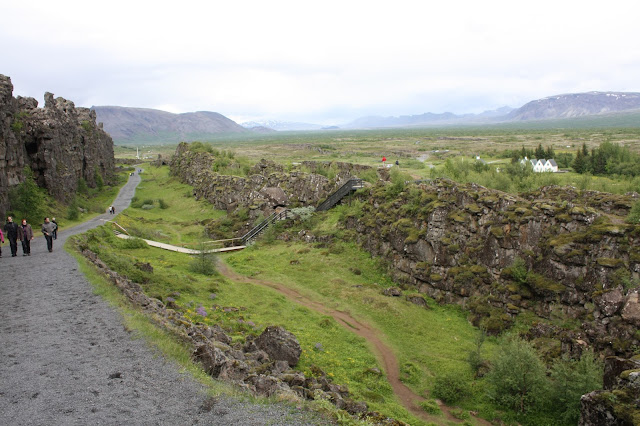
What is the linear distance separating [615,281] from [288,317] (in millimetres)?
15777

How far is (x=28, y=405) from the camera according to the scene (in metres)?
10.3

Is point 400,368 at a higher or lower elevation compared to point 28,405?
lower

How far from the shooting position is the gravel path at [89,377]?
10133 millimetres

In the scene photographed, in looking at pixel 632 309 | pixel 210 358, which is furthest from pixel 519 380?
pixel 210 358

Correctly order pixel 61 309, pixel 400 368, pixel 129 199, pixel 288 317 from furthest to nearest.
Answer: pixel 129 199
pixel 288 317
pixel 400 368
pixel 61 309

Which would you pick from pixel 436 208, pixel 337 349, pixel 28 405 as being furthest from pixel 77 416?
pixel 436 208

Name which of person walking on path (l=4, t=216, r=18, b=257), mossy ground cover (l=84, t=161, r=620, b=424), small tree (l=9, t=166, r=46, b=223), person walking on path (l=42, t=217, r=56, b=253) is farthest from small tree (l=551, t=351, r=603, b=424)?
small tree (l=9, t=166, r=46, b=223)

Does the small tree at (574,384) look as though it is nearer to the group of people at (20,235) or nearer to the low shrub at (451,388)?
the low shrub at (451,388)

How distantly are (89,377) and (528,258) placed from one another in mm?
21217

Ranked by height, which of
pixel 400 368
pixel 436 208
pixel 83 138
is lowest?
pixel 400 368

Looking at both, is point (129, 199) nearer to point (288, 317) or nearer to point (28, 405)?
point (288, 317)

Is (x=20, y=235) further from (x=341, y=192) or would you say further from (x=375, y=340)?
(x=341, y=192)

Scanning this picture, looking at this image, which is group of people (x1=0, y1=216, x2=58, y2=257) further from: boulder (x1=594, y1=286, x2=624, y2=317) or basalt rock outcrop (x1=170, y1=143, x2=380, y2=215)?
boulder (x1=594, y1=286, x2=624, y2=317)

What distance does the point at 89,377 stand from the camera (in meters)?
11.7
